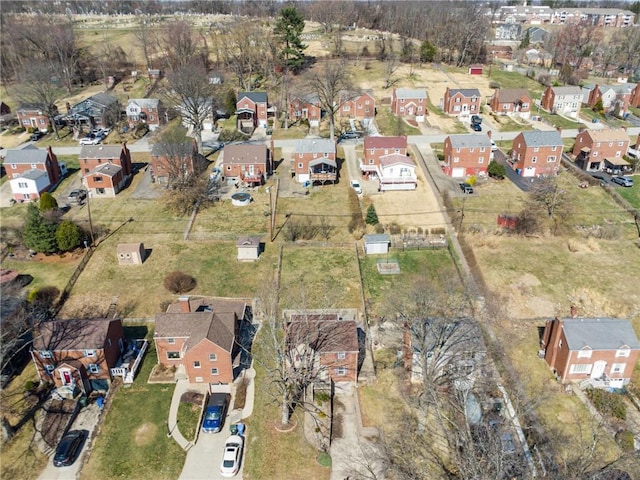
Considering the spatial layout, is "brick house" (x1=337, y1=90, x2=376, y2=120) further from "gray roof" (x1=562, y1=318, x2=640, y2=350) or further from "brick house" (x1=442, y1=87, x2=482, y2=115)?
"gray roof" (x1=562, y1=318, x2=640, y2=350)

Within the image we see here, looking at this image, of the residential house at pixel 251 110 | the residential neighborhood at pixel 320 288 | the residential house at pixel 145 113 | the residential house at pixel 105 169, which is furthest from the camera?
the residential house at pixel 145 113

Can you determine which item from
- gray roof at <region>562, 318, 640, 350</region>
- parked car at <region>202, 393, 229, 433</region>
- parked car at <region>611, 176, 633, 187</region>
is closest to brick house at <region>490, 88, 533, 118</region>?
parked car at <region>611, 176, 633, 187</region>

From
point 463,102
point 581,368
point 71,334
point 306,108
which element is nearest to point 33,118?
point 306,108

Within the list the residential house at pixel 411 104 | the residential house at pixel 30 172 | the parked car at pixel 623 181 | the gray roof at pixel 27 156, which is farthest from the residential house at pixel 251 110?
the parked car at pixel 623 181

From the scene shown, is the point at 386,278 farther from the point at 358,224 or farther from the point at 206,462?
the point at 206,462

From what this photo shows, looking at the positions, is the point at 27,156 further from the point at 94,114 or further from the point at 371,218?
the point at 371,218

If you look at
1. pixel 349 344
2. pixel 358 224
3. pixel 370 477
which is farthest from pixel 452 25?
pixel 370 477

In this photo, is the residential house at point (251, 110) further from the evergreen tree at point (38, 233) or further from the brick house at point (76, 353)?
the brick house at point (76, 353)
